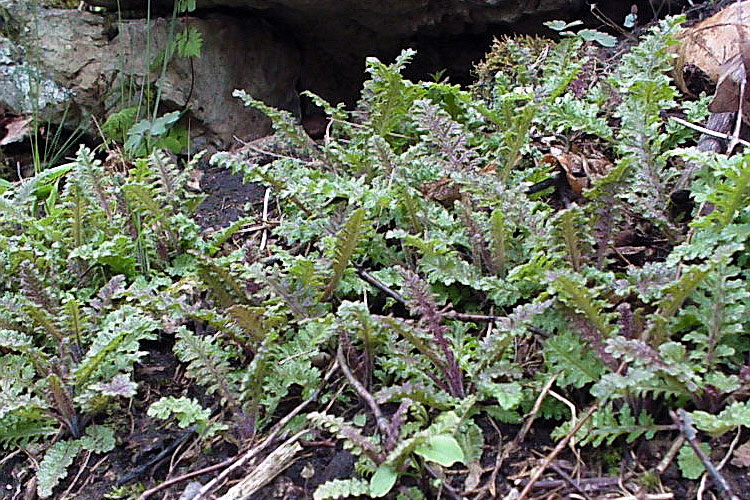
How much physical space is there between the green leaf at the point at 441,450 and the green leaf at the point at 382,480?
0.25 ft

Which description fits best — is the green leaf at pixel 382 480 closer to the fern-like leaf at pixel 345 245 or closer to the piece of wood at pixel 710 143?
the fern-like leaf at pixel 345 245

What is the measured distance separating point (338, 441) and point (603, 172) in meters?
1.24

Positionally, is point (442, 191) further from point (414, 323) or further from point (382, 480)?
point (382, 480)

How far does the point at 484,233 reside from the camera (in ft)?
6.55

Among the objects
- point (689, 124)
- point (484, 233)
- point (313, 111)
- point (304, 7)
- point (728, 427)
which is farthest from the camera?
point (313, 111)

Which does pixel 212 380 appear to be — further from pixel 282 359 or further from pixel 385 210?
pixel 385 210

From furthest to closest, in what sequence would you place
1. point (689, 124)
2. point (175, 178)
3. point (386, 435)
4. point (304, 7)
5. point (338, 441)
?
1. point (304, 7)
2. point (175, 178)
3. point (689, 124)
4. point (338, 441)
5. point (386, 435)

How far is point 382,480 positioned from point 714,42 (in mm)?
2103

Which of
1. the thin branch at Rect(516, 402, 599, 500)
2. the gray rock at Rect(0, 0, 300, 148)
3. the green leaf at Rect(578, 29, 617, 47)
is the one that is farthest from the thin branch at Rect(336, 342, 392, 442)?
the gray rock at Rect(0, 0, 300, 148)

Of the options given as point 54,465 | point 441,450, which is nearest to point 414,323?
point 441,450

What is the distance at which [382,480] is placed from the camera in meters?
1.44

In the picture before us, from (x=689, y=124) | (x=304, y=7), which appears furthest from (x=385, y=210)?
(x=304, y=7)

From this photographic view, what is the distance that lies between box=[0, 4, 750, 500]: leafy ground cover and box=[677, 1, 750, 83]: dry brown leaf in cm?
27

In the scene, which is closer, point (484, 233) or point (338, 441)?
point (338, 441)
